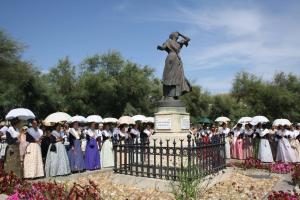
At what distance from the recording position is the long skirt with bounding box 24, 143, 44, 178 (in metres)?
12.0

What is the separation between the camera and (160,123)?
1255 cm

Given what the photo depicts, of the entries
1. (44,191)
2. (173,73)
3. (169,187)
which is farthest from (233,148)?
(44,191)

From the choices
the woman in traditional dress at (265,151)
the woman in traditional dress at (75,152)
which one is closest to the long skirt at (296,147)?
the woman in traditional dress at (265,151)

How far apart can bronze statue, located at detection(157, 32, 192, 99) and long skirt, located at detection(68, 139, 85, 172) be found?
368 cm

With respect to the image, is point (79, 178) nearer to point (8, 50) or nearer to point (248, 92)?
point (8, 50)

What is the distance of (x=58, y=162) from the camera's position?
12977 millimetres

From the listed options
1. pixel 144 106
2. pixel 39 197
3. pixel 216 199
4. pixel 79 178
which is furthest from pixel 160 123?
pixel 144 106

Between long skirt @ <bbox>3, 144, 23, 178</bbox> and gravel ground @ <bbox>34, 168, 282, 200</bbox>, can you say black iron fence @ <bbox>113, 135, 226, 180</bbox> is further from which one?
long skirt @ <bbox>3, 144, 23, 178</bbox>

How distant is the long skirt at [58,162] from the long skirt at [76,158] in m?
0.54

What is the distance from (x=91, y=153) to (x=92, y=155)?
89mm

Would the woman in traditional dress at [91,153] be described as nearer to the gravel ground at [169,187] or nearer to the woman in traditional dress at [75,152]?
the woman in traditional dress at [75,152]

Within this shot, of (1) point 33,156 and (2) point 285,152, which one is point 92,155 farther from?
(2) point 285,152

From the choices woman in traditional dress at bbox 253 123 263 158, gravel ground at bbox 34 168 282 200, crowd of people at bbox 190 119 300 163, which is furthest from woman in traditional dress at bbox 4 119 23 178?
woman in traditional dress at bbox 253 123 263 158

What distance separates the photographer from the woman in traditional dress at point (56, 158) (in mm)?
12781
